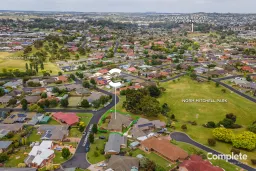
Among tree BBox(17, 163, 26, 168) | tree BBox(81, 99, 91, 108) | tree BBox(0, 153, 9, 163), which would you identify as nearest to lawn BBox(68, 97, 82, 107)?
tree BBox(81, 99, 91, 108)

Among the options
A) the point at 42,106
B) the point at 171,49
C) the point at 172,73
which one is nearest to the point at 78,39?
the point at 171,49

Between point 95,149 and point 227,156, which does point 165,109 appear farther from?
point 95,149

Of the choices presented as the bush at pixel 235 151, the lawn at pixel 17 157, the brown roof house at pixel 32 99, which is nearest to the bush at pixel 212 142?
the bush at pixel 235 151

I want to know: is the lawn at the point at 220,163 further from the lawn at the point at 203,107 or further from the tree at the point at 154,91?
the tree at the point at 154,91

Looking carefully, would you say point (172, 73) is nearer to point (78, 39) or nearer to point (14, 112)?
point (14, 112)

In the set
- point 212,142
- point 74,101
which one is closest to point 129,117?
point 74,101
